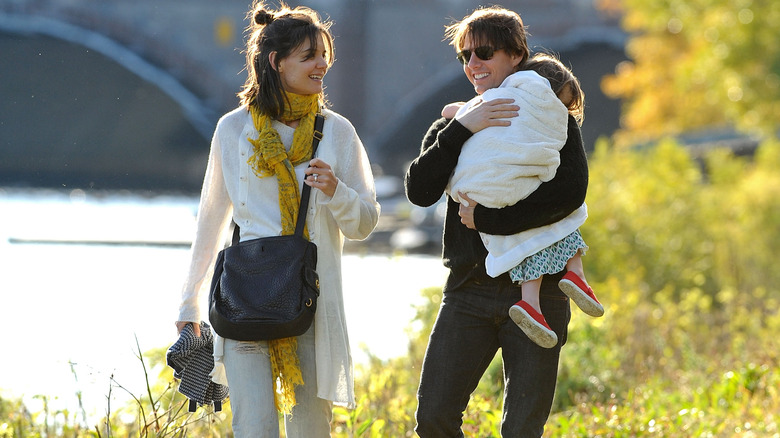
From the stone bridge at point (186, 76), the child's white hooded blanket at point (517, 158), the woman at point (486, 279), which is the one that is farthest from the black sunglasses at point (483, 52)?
the stone bridge at point (186, 76)

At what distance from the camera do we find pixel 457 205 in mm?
3395

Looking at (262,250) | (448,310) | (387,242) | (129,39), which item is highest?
(129,39)

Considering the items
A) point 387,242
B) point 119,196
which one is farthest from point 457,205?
point 119,196

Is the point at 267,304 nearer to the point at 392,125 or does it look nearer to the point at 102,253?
the point at 102,253

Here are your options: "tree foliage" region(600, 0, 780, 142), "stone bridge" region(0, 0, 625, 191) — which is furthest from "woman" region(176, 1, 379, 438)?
"tree foliage" region(600, 0, 780, 142)

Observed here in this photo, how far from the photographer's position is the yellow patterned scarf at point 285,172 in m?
3.33

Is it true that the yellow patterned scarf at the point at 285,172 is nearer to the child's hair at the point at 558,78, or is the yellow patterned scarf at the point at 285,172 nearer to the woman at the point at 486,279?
the woman at the point at 486,279

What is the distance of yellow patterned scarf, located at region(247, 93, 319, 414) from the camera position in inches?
131

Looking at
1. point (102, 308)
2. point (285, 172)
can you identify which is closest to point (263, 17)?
point (285, 172)

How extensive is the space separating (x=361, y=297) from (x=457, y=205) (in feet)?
19.6

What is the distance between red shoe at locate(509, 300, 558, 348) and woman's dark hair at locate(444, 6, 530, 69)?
2.62 feet

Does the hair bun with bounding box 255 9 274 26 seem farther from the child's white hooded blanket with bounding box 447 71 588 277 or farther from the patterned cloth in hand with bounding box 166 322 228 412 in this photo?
the patterned cloth in hand with bounding box 166 322 228 412

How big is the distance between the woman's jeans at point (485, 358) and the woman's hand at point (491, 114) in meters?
0.49

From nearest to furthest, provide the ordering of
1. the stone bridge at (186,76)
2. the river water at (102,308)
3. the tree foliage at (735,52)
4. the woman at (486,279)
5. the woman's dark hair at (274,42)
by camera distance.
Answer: the woman at (486,279) → the woman's dark hair at (274,42) → the river water at (102,308) → the tree foliage at (735,52) → the stone bridge at (186,76)
